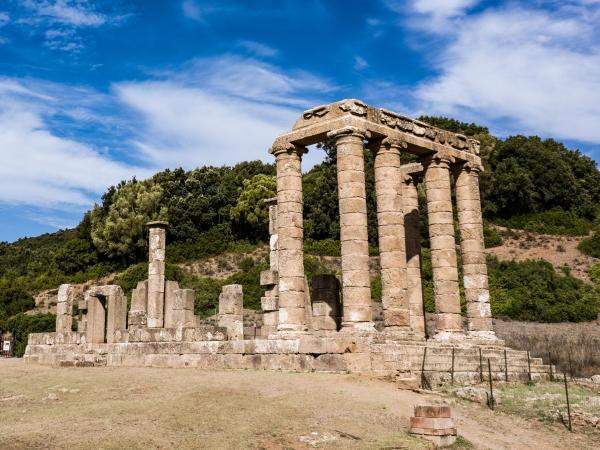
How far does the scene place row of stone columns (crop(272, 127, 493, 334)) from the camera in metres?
19.2

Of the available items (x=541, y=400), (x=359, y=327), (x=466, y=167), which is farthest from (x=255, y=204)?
(x=541, y=400)

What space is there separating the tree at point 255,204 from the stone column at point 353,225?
38.0 meters

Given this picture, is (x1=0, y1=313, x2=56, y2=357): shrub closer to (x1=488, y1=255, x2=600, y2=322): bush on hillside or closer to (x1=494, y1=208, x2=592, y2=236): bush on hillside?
(x1=488, y1=255, x2=600, y2=322): bush on hillside

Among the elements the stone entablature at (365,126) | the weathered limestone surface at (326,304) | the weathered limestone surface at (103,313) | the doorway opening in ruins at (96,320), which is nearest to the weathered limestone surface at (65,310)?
the weathered limestone surface at (103,313)

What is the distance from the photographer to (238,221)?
60.3m

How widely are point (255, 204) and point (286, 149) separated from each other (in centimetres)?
3859

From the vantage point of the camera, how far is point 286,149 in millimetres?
20438

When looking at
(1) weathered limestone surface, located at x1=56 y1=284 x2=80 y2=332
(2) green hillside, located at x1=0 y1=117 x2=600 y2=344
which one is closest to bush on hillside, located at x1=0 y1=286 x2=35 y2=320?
(2) green hillside, located at x1=0 y1=117 x2=600 y2=344

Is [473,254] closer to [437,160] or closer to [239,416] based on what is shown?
[437,160]

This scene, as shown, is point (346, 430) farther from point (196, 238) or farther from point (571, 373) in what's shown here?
point (196, 238)

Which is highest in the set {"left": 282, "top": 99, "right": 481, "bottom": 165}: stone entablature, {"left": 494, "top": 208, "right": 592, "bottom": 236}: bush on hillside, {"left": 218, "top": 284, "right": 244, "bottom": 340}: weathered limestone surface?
{"left": 494, "top": 208, "right": 592, "bottom": 236}: bush on hillside

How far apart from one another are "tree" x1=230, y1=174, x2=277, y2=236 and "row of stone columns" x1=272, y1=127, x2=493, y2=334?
35.4 metres

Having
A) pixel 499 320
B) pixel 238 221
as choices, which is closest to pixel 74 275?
pixel 238 221

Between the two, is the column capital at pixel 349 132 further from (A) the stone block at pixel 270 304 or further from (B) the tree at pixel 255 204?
(B) the tree at pixel 255 204
